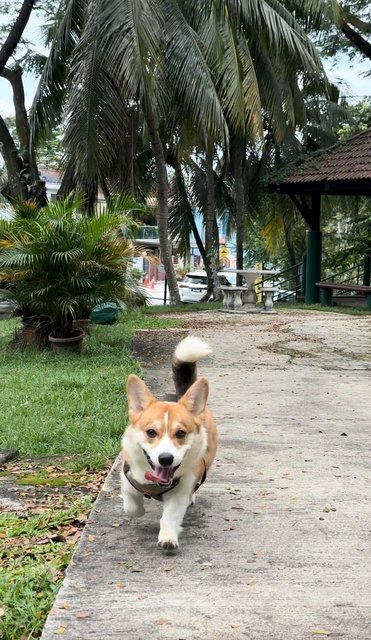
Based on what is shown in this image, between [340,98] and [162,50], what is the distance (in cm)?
1344

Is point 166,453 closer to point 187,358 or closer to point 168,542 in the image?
point 168,542

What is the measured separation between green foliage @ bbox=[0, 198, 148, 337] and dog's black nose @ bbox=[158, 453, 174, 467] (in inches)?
274

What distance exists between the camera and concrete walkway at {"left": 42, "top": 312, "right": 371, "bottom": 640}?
310cm

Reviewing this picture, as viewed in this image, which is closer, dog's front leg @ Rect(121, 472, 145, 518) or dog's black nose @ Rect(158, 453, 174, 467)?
dog's black nose @ Rect(158, 453, 174, 467)

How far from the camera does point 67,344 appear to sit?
10.9 metres

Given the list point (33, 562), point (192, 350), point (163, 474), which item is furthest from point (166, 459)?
point (192, 350)

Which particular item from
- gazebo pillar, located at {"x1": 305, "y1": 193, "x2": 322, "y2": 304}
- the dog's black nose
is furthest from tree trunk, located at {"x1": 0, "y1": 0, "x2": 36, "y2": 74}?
the dog's black nose

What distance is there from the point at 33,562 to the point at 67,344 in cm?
715

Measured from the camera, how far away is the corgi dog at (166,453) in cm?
365

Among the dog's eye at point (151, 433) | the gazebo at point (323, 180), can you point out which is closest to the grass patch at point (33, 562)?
the dog's eye at point (151, 433)

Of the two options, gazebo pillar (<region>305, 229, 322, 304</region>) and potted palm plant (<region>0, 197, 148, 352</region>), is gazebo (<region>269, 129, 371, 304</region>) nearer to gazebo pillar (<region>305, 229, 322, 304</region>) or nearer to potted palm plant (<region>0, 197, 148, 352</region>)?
gazebo pillar (<region>305, 229, 322, 304</region>)

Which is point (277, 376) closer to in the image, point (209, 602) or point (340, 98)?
point (209, 602)

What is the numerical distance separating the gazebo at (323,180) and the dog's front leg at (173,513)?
15.7m

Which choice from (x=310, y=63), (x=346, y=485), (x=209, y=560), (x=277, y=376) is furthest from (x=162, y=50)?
(x=209, y=560)
